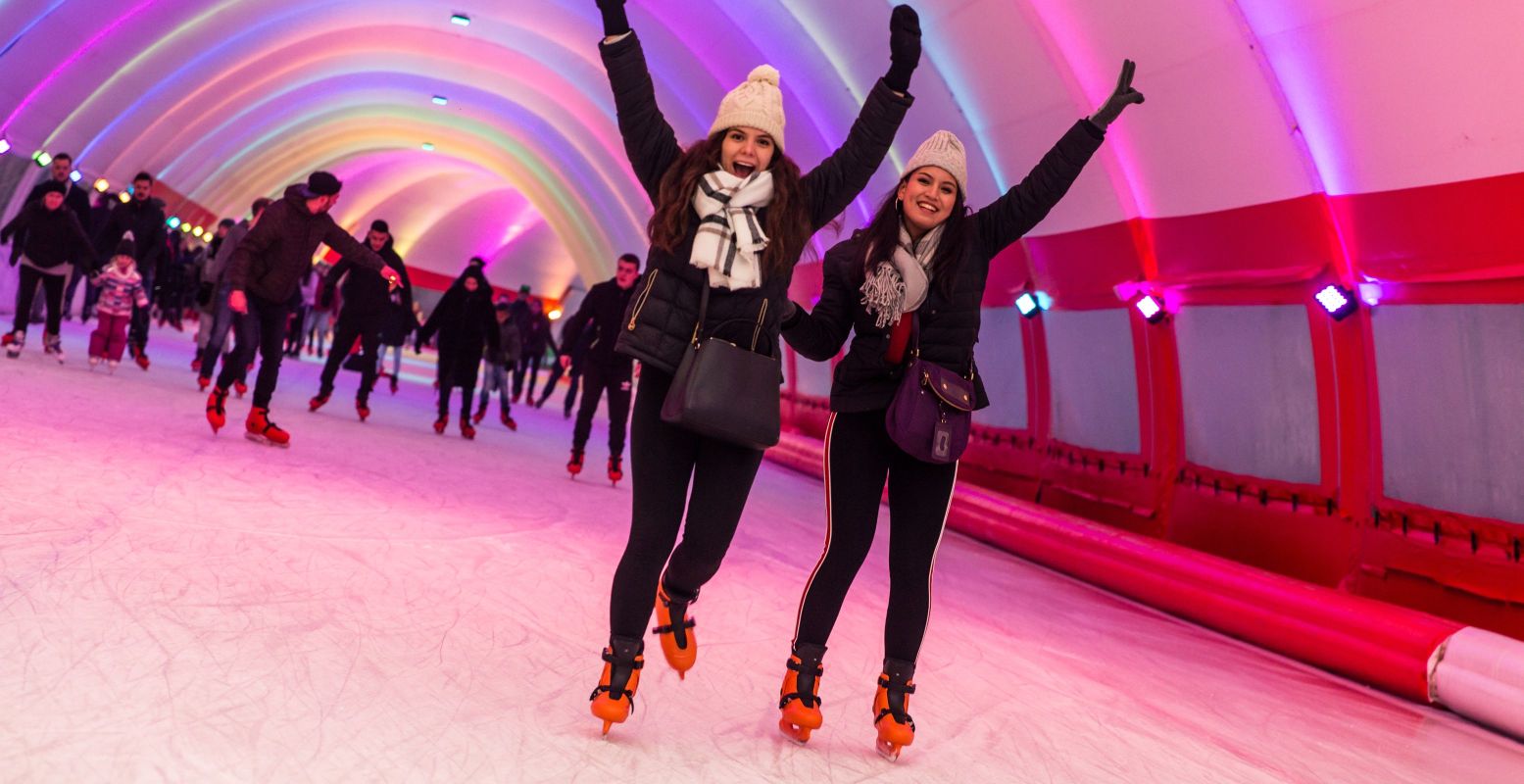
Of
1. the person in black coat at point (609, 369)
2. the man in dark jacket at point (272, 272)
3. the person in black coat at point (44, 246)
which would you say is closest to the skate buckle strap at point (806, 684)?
the man in dark jacket at point (272, 272)

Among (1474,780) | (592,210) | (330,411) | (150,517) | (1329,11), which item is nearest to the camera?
(1474,780)

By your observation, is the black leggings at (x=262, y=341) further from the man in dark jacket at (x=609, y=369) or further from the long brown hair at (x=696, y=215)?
the long brown hair at (x=696, y=215)

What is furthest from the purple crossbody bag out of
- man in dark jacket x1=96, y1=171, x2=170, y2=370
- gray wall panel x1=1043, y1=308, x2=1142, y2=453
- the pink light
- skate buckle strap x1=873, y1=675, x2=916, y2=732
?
the pink light

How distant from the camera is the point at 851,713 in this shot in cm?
442

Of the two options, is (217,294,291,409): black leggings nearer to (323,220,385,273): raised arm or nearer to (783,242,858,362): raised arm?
(323,220,385,273): raised arm

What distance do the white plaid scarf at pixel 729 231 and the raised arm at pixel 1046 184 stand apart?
82cm

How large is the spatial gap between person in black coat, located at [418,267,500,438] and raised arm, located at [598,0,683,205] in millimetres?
9057

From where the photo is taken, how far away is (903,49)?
3.65 m

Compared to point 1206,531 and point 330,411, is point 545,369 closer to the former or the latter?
point 330,411

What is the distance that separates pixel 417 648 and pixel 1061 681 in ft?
9.69

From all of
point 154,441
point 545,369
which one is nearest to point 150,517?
point 154,441

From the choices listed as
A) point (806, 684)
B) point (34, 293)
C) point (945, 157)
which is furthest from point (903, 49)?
point (34, 293)

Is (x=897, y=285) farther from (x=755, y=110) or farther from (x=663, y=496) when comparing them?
(x=663, y=496)

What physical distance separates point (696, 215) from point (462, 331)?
942 cm
